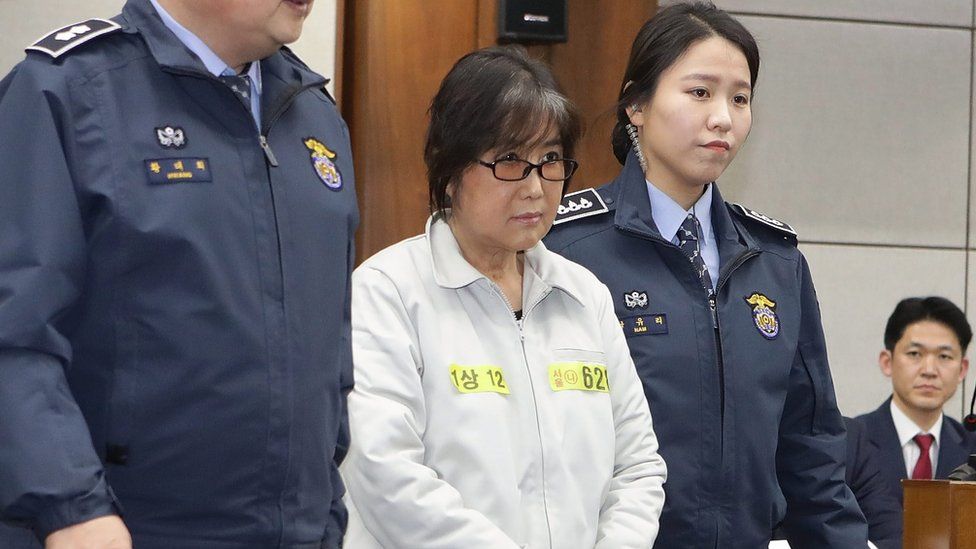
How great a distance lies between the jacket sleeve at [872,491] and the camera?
13.8 feet

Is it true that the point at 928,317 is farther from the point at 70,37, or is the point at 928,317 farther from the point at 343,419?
the point at 70,37

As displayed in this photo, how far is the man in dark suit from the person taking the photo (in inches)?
174

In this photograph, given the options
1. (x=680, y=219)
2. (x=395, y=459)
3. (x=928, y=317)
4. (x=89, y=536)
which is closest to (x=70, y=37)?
(x=89, y=536)

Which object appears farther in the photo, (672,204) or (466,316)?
(672,204)

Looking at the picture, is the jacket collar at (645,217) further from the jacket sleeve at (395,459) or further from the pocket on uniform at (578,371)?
the jacket sleeve at (395,459)

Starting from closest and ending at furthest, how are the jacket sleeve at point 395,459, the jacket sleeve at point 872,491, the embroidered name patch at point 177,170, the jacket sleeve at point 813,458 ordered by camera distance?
the embroidered name patch at point 177,170
the jacket sleeve at point 395,459
the jacket sleeve at point 813,458
the jacket sleeve at point 872,491

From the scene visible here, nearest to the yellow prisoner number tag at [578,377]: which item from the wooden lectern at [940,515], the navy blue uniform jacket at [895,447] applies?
the wooden lectern at [940,515]

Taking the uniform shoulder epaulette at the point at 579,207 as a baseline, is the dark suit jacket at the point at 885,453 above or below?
below

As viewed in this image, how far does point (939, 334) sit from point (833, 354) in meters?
0.58

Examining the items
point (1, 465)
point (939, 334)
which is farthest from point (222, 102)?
point (939, 334)

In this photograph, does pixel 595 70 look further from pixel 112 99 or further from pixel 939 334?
pixel 112 99

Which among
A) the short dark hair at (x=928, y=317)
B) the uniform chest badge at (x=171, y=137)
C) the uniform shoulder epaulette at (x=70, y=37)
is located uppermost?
the uniform shoulder epaulette at (x=70, y=37)

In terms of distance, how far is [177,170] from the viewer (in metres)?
1.48

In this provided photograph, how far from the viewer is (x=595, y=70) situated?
4.42 metres
